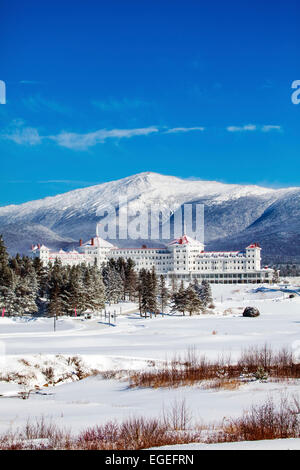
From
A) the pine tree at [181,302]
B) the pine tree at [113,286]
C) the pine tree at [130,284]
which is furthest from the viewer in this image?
the pine tree at [130,284]

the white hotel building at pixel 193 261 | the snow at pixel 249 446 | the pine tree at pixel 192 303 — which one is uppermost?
the white hotel building at pixel 193 261

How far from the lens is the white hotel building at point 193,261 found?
15438 centimetres

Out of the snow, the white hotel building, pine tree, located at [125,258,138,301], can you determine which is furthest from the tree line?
the white hotel building

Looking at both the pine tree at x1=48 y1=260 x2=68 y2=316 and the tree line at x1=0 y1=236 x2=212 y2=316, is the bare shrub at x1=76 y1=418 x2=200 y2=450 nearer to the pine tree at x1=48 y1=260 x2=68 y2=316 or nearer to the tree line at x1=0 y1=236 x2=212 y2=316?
the pine tree at x1=48 y1=260 x2=68 y2=316

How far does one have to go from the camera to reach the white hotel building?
154375 mm

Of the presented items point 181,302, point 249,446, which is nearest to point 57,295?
point 181,302

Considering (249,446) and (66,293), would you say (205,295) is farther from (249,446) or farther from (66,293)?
(249,446)

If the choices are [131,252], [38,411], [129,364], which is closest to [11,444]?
[38,411]

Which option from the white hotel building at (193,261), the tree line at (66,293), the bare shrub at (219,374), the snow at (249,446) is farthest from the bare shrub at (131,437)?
the white hotel building at (193,261)

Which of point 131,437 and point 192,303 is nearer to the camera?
point 131,437

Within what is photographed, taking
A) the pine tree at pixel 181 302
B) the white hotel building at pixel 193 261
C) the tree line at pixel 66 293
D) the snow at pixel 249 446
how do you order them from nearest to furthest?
the snow at pixel 249 446, the tree line at pixel 66 293, the pine tree at pixel 181 302, the white hotel building at pixel 193 261

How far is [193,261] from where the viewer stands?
533 feet

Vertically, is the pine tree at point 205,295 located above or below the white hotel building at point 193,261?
below

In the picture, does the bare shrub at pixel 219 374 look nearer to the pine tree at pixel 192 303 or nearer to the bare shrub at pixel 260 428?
the bare shrub at pixel 260 428
